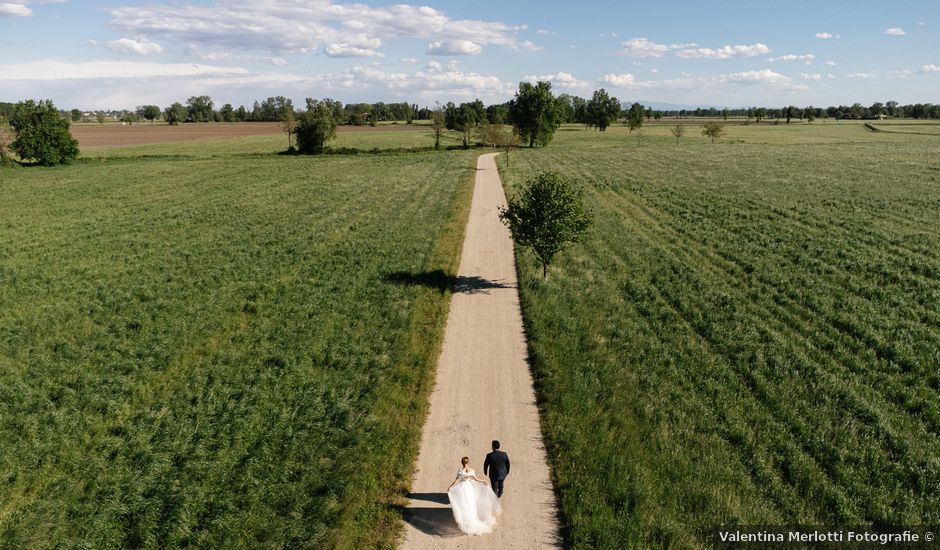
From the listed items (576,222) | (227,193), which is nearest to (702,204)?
(576,222)

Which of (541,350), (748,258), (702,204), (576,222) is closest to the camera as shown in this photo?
(541,350)

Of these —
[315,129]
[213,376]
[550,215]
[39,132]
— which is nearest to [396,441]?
[213,376]

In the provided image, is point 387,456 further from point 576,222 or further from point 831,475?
point 576,222

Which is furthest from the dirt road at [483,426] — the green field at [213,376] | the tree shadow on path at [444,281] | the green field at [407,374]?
the green field at [213,376]

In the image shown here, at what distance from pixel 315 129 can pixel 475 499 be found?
9129 cm

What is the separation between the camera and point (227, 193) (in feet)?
169

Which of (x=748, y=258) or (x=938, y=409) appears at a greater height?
(x=748, y=258)

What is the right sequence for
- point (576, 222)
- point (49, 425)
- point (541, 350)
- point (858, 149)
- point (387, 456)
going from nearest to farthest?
point (387, 456) → point (49, 425) → point (541, 350) → point (576, 222) → point (858, 149)

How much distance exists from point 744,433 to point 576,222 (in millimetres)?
12860

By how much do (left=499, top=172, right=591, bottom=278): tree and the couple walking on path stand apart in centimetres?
1436

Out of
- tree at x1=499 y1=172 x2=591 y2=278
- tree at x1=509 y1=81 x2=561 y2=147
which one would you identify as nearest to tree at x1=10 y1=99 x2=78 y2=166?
tree at x1=509 y1=81 x2=561 y2=147

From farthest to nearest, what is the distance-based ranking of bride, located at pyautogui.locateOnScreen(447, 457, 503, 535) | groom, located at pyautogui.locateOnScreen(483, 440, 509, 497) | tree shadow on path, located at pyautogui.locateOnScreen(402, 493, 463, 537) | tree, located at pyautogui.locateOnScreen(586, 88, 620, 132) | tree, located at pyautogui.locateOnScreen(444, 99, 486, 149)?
1. tree, located at pyautogui.locateOnScreen(586, 88, 620, 132)
2. tree, located at pyautogui.locateOnScreen(444, 99, 486, 149)
3. groom, located at pyautogui.locateOnScreen(483, 440, 509, 497)
4. tree shadow on path, located at pyautogui.locateOnScreen(402, 493, 463, 537)
5. bride, located at pyautogui.locateOnScreen(447, 457, 503, 535)

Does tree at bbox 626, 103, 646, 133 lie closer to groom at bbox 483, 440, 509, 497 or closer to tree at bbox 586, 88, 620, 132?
tree at bbox 586, 88, 620, 132

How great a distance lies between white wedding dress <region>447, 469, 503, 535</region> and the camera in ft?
34.1
